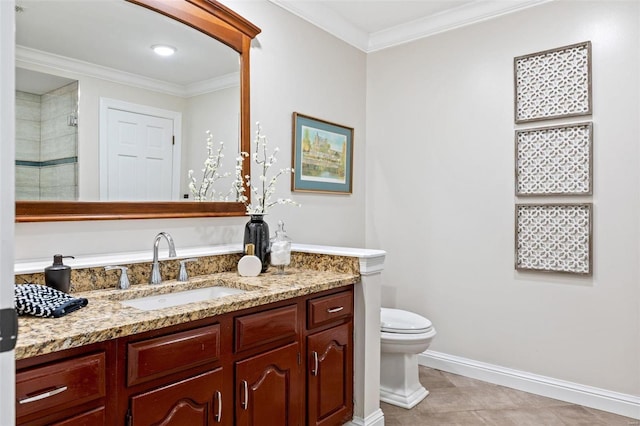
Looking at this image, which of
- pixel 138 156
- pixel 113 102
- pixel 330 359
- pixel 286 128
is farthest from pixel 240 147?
pixel 330 359

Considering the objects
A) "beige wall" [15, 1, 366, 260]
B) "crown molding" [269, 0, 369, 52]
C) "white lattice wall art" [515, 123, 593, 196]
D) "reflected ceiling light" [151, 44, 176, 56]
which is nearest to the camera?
"beige wall" [15, 1, 366, 260]

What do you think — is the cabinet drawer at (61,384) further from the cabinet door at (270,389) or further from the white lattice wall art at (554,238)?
the white lattice wall art at (554,238)

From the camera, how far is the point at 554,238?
9.03ft

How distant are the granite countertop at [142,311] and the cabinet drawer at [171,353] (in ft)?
0.17

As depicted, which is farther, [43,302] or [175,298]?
[175,298]

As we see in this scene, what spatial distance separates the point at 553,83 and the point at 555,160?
0.49 m

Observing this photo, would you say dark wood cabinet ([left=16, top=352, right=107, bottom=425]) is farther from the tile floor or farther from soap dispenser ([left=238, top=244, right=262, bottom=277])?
the tile floor

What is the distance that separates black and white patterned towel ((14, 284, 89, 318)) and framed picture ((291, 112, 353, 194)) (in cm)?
172

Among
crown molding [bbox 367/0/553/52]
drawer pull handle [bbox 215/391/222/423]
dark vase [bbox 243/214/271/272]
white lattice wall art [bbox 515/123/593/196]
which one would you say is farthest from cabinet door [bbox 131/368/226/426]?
crown molding [bbox 367/0/553/52]

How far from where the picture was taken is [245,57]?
8.39 ft

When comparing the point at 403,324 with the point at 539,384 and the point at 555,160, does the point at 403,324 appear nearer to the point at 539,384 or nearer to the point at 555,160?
the point at 539,384

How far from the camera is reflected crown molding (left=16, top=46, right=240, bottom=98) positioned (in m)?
1.73

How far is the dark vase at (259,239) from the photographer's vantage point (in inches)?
90.9

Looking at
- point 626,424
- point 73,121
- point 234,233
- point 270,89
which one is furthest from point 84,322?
point 626,424
